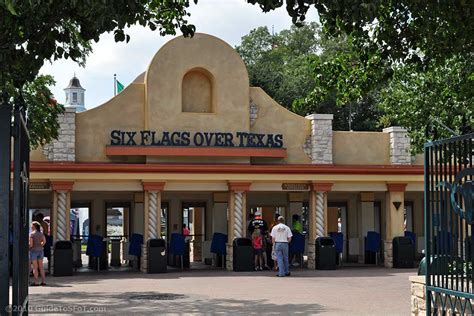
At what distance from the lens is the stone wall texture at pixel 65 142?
22375mm

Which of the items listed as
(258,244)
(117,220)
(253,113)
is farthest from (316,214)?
(117,220)

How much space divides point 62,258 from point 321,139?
904 cm

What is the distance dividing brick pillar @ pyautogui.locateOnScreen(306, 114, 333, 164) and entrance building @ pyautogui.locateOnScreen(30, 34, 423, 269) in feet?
0.12

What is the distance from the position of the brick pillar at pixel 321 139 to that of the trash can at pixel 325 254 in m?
2.81

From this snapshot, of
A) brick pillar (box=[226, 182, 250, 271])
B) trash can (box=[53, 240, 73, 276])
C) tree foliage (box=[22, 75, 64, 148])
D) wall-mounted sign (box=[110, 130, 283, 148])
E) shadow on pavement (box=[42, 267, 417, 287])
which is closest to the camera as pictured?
tree foliage (box=[22, 75, 64, 148])

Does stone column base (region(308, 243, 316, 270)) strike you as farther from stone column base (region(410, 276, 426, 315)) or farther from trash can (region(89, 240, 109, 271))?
stone column base (region(410, 276, 426, 315))

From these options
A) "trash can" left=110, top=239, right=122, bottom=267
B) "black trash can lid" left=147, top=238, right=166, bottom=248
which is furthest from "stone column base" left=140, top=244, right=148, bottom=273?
"trash can" left=110, top=239, right=122, bottom=267

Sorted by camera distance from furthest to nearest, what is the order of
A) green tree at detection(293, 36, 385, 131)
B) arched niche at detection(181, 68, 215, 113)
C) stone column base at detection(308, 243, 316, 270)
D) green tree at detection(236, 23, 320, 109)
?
green tree at detection(236, 23, 320, 109)
arched niche at detection(181, 68, 215, 113)
stone column base at detection(308, 243, 316, 270)
green tree at detection(293, 36, 385, 131)

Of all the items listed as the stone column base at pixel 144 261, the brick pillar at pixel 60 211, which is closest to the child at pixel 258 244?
the stone column base at pixel 144 261

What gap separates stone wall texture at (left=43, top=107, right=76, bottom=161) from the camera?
22375mm

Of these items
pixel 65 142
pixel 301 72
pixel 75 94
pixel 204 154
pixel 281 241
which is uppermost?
pixel 75 94

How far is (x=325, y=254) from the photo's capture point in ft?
76.7

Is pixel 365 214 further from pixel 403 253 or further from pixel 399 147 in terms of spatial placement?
pixel 403 253

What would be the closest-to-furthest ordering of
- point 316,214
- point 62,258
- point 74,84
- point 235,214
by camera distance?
1. point 62,258
2. point 235,214
3. point 316,214
4. point 74,84
